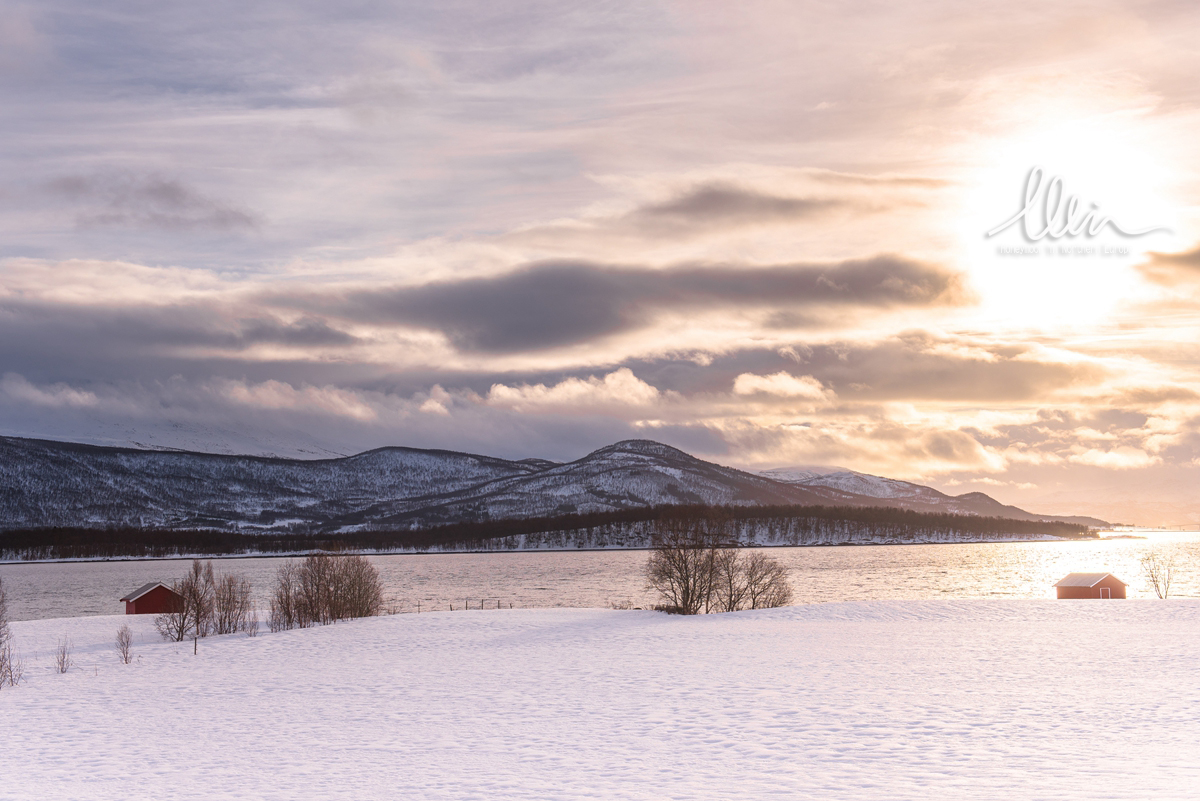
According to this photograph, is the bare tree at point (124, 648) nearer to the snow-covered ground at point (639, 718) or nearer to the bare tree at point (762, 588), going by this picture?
the snow-covered ground at point (639, 718)

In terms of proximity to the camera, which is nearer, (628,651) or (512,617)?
(628,651)

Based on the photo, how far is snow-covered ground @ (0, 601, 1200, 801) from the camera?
18.8m

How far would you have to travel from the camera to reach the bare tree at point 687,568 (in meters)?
75.9

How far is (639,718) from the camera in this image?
2641cm

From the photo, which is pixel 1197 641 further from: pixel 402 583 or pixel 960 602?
pixel 402 583

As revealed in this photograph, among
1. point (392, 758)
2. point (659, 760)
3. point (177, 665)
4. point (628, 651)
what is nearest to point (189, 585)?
point (177, 665)

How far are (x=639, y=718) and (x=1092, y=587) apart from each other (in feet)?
208

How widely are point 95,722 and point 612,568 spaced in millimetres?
144680

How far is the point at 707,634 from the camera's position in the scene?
2050 inches

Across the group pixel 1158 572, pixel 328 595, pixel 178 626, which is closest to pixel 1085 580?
pixel 328 595

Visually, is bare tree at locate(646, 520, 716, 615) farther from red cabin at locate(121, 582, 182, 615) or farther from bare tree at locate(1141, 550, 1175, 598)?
bare tree at locate(1141, 550, 1175, 598)

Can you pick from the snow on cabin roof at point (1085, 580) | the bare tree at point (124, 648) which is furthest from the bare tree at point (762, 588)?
the bare tree at point (124, 648)

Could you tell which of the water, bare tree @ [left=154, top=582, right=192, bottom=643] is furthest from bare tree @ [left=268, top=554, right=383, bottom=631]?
the water

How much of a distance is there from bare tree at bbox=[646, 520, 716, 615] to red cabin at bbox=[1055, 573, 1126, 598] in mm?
29951
